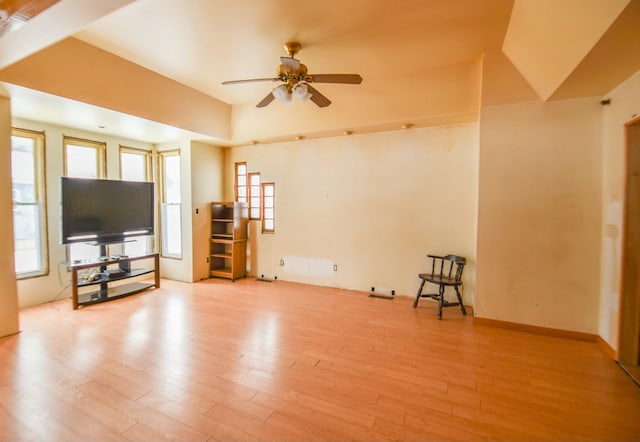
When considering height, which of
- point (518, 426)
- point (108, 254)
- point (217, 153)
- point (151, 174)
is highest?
point (217, 153)

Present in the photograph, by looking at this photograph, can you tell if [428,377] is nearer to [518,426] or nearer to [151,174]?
[518,426]

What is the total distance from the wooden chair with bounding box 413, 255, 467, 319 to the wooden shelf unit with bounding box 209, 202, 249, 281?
3.37m

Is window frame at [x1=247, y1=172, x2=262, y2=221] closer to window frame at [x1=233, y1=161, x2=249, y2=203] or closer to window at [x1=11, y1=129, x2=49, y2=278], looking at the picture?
window frame at [x1=233, y1=161, x2=249, y2=203]

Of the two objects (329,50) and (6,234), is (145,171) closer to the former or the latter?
(6,234)

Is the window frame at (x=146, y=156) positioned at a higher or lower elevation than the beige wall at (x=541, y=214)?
higher

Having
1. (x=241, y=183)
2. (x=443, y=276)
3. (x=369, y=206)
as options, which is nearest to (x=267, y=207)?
(x=241, y=183)

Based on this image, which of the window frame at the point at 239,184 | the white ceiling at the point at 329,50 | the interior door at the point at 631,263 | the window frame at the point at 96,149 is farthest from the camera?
the window frame at the point at 239,184

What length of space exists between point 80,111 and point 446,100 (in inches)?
185

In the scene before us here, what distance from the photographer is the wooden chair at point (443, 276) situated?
3.63 meters

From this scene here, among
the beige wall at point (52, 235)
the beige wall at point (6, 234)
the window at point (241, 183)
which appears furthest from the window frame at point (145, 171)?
the beige wall at point (6, 234)

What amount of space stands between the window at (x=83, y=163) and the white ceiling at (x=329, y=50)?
0.36 meters

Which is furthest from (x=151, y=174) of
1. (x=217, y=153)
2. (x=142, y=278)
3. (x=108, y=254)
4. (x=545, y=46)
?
(x=545, y=46)

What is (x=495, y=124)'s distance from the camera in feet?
10.8

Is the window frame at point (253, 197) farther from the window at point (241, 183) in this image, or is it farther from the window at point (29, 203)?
the window at point (29, 203)
